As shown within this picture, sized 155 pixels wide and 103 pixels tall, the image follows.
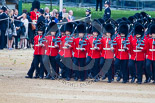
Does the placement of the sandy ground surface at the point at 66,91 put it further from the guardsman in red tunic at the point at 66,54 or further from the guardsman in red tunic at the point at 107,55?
the guardsman in red tunic at the point at 66,54

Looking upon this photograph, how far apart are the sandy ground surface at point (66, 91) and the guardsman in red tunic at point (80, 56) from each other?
45 cm

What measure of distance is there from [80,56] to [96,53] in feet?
1.58

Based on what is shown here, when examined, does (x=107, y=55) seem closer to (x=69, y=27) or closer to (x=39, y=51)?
(x=69, y=27)

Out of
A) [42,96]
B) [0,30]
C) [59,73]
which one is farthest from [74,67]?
[0,30]

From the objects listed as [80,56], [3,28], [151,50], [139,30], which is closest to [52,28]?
[80,56]

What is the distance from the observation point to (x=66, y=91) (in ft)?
47.0

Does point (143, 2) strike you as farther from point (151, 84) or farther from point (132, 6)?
point (151, 84)

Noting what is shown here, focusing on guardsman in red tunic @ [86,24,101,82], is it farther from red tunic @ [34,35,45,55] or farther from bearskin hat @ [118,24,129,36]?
red tunic @ [34,35,45,55]

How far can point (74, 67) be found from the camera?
16547 mm

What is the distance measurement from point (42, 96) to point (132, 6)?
2046cm

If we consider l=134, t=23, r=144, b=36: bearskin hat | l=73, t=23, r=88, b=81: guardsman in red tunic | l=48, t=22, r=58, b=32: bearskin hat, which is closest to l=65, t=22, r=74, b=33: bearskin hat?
l=48, t=22, r=58, b=32: bearskin hat

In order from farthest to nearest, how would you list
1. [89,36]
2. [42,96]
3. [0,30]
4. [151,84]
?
1. [0,30]
2. [89,36]
3. [151,84]
4. [42,96]

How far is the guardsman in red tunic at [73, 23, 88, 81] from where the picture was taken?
1634 cm

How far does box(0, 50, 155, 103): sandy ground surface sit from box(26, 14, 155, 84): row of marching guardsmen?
0.49 meters
